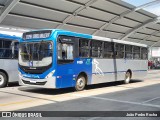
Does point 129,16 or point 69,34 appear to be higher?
point 129,16

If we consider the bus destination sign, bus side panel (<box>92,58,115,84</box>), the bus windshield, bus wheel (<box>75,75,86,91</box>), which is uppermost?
the bus destination sign

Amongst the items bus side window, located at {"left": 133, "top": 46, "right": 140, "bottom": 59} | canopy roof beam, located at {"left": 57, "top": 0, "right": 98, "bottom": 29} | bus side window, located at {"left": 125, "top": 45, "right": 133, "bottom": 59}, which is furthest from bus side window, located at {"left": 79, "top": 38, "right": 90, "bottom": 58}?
canopy roof beam, located at {"left": 57, "top": 0, "right": 98, "bottom": 29}

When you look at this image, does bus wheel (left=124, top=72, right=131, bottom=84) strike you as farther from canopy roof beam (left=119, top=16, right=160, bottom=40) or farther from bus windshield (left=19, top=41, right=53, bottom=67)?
canopy roof beam (left=119, top=16, right=160, bottom=40)

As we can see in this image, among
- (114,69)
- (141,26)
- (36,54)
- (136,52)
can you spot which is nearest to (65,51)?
(36,54)

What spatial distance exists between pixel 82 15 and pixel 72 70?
17898 mm

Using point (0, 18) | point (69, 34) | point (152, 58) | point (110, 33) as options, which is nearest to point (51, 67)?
point (69, 34)

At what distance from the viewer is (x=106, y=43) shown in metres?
16.7

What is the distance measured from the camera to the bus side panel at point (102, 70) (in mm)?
15578

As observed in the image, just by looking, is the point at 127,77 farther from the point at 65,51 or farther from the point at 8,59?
the point at 8,59

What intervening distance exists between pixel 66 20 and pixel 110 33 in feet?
37.2

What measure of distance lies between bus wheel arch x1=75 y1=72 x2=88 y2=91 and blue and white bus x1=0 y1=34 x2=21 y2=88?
400 cm

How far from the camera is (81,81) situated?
14.5 m

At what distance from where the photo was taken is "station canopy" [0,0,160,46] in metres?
25.1

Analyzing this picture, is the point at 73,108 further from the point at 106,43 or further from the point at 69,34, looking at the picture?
the point at 106,43
